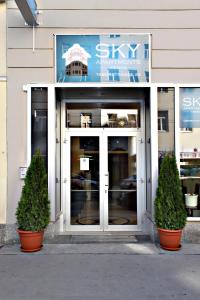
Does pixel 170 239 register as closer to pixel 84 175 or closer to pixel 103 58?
pixel 84 175

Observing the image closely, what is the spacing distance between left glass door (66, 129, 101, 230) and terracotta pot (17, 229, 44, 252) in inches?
66.3

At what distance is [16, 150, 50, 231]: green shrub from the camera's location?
5500mm

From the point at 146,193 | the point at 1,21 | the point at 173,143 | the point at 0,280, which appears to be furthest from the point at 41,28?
the point at 0,280

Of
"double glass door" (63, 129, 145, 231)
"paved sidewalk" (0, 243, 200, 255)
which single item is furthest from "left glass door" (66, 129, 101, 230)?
"paved sidewalk" (0, 243, 200, 255)

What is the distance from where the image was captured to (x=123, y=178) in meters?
7.29

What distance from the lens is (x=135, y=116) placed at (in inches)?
288

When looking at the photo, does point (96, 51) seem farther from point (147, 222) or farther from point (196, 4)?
point (147, 222)

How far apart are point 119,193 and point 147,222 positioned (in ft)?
2.90

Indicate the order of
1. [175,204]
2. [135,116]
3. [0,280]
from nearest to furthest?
[0,280] → [175,204] → [135,116]

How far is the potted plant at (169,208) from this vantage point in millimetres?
5590

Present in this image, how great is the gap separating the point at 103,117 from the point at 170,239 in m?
3.07

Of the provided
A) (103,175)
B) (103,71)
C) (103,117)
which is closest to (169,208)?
(103,175)

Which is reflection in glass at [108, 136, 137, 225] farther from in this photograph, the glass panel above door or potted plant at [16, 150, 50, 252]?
potted plant at [16, 150, 50, 252]

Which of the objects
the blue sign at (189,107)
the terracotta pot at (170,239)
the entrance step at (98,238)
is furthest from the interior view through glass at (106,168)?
the terracotta pot at (170,239)
